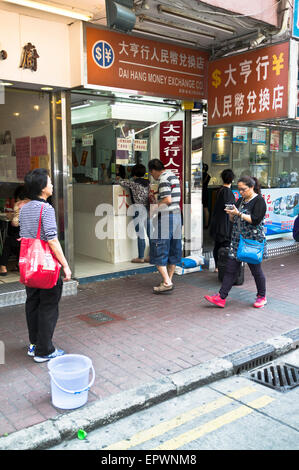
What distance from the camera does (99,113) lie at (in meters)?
8.23

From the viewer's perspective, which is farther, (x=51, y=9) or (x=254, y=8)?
(x=254, y=8)

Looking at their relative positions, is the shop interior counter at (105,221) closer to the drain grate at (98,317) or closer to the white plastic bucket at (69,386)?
the drain grate at (98,317)

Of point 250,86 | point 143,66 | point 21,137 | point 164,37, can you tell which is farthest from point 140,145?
point 250,86

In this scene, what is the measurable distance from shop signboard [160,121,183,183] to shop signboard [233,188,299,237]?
2.93 meters

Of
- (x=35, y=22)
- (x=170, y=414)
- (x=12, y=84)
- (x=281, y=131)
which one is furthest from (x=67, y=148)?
(x=281, y=131)

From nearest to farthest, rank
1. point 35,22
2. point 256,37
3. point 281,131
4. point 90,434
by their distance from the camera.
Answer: point 90,434 → point 35,22 → point 256,37 → point 281,131

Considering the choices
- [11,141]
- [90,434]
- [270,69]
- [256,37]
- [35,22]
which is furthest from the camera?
[11,141]

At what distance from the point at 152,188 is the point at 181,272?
178cm

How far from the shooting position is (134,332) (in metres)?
4.91

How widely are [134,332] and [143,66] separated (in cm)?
415

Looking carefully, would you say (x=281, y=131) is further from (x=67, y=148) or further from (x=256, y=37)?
(x=67, y=148)

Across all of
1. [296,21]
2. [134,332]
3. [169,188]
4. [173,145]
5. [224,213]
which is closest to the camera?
[134,332]

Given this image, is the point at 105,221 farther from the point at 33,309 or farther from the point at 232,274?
the point at 33,309

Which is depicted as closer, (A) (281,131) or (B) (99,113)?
(B) (99,113)
